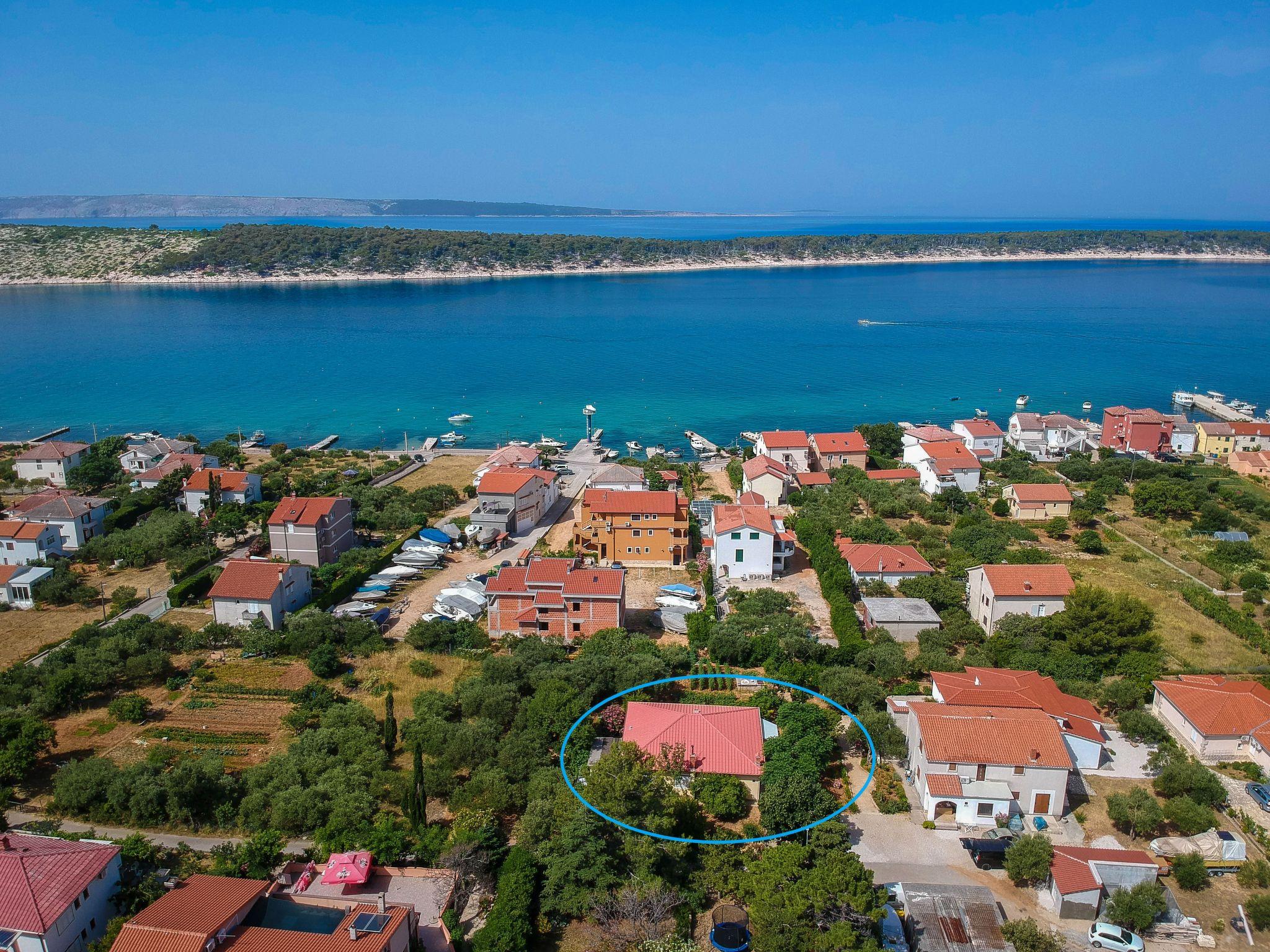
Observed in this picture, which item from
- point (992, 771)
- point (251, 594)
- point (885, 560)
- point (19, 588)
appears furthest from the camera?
point (885, 560)

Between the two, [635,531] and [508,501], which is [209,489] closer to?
[508,501]

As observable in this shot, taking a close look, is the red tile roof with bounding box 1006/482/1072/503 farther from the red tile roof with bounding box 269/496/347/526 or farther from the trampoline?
the red tile roof with bounding box 269/496/347/526

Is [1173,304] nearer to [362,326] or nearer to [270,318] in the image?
[362,326]

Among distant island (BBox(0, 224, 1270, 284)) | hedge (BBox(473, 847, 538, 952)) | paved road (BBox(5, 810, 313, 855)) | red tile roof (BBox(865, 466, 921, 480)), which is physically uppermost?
distant island (BBox(0, 224, 1270, 284))

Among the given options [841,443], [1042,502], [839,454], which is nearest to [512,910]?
[1042,502]

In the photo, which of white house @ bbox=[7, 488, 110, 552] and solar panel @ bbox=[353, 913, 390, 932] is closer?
solar panel @ bbox=[353, 913, 390, 932]

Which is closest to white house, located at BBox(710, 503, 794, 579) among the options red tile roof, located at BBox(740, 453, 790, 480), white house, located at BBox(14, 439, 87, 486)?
red tile roof, located at BBox(740, 453, 790, 480)

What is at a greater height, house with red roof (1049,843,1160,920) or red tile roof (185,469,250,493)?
red tile roof (185,469,250,493)

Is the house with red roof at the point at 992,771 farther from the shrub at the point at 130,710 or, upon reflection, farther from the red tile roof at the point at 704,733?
the shrub at the point at 130,710
